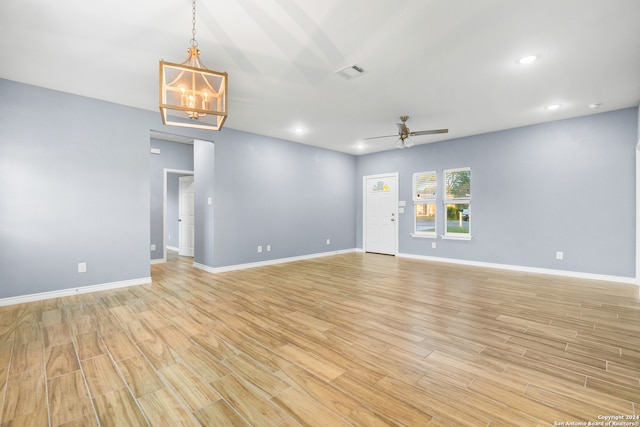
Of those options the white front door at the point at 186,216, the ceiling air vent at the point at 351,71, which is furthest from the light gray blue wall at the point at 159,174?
the ceiling air vent at the point at 351,71

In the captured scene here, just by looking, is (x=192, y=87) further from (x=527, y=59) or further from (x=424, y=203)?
(x=424, y=203)

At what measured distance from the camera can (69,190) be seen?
3.98 meters

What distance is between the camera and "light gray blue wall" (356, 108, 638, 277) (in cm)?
464

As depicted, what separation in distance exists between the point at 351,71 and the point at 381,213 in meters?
4.99

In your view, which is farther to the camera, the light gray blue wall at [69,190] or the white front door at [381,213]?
the white front door at [381,213]

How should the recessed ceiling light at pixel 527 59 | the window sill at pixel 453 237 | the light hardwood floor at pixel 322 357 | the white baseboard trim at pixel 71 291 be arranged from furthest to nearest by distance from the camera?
the window sill at pixel 453 237
the white baseboard trim at pixel 71 291
the recessed ceiling light at pixel 527 59
the light hardwood floor at pixel 322 357

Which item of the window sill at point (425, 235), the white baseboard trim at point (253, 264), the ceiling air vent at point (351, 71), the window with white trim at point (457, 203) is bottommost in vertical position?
the white baseboard trim at point (253, 264)

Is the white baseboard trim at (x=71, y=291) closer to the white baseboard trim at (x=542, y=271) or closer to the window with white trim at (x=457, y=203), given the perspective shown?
the white baseboard trim at (x=542, y=271)

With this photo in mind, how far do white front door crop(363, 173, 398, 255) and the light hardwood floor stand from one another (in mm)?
3540

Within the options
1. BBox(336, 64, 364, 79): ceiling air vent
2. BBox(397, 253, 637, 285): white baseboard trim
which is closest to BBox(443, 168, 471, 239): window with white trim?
BBox(397, 253, 637, 285): white baseboard trim

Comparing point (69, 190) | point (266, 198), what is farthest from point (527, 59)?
point (69, 190)

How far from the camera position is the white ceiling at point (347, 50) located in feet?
7.65

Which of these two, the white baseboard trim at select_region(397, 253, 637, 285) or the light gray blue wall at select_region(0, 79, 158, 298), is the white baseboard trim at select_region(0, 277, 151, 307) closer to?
the light gray blue wall at select_region(0, 79, 158, 298)

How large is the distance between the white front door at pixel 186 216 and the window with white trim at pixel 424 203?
18.8ft
